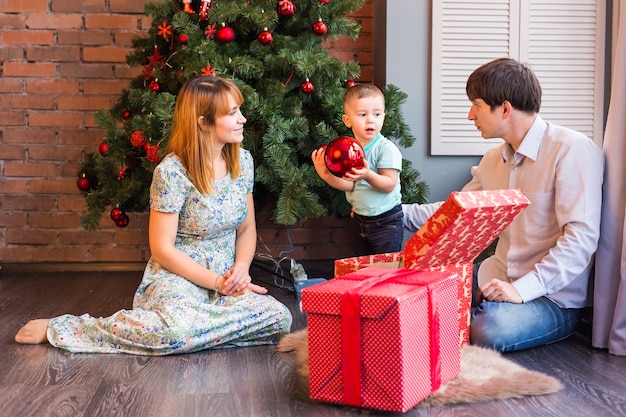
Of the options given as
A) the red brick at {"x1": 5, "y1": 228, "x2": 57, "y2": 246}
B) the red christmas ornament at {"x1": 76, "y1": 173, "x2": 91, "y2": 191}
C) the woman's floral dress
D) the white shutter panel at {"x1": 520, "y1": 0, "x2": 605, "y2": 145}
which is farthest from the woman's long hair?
the red brick at {"x1": 5, "y1": 228, "x2": 57, "y2": 246}

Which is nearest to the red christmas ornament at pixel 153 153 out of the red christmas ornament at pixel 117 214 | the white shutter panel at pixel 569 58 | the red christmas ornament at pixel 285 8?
the red christmas ornament at pixel 117 214

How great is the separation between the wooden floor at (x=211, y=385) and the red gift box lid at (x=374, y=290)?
243 millimetres

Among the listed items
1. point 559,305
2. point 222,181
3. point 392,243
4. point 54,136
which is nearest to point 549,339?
point 559,305

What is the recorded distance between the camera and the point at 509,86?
2.32 meters

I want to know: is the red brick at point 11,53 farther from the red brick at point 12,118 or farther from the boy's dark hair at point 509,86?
the boy's dark hair at point 509,86

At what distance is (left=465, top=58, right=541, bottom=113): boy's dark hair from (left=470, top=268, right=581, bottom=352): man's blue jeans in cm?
61

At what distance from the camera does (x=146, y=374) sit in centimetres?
207

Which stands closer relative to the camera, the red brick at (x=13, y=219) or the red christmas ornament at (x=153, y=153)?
the red christmas ornament at (x=153, y=153)

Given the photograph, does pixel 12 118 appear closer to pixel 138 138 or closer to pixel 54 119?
pixel 54 119

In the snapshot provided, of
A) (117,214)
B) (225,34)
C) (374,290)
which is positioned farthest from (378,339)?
(117,214)

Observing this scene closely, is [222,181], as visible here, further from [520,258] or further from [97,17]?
[97,17]

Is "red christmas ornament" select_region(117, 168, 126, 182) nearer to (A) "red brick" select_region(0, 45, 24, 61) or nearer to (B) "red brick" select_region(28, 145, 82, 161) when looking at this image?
(B) "red brick" select_region(28, 145, 82, 161)

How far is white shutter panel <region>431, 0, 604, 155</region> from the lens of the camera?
3551 mm

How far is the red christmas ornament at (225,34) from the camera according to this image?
3.09m
